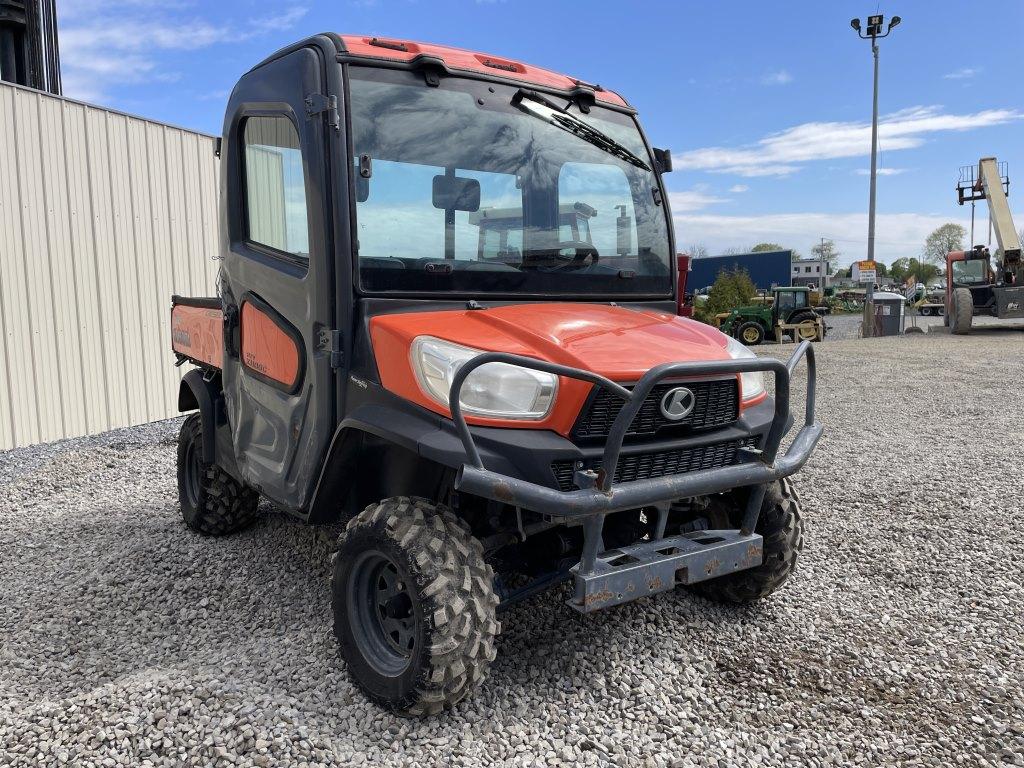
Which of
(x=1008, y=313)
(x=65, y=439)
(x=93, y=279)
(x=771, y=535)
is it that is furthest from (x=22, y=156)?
(x=1008, y=313)

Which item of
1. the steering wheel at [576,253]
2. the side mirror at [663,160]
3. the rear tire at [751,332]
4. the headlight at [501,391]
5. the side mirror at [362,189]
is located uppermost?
the side mirror at [663,160]

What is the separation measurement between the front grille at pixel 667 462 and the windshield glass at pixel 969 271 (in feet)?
70.2

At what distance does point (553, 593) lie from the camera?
370cm

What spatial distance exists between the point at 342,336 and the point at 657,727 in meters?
1.73

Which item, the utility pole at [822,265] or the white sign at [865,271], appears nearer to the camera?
Result: the white sign at [865,271]

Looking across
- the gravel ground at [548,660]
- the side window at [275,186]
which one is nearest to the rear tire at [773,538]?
the gravel ground at [548,660]

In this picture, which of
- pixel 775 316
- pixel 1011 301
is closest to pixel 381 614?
pixel 1011 301

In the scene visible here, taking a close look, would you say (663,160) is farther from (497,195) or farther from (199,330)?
(199,330)

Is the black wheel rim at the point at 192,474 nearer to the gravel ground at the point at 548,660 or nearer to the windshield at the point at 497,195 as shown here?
the gravel ground at the point at 548,660

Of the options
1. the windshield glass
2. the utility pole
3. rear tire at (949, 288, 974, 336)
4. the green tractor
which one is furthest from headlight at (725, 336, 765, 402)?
the utility pole

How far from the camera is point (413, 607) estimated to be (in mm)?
2578

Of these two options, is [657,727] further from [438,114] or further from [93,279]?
[93,279]

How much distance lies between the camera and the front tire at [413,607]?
2.52m

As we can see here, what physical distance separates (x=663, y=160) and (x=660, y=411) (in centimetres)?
154
